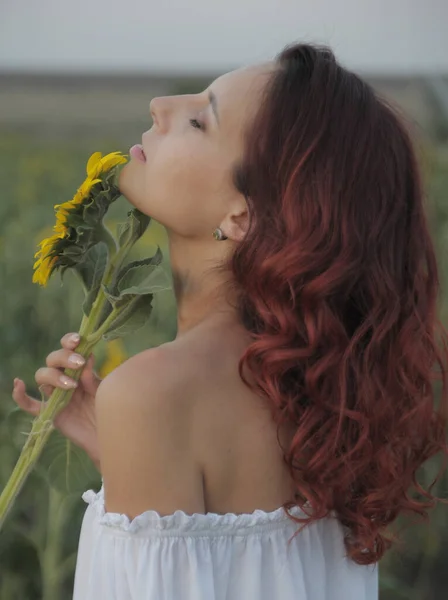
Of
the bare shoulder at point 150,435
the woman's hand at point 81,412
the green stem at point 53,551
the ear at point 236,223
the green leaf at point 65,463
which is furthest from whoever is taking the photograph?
the green stem at point 53,551

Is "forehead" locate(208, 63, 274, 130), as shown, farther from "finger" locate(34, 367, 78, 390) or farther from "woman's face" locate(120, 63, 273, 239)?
"finger" locate(34, 367, 78, 390)

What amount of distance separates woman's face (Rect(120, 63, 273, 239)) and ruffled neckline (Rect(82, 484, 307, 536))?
0.27m

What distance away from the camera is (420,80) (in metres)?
1.87

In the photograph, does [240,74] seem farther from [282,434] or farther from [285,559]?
[285,559]

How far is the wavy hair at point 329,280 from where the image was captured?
88 cm

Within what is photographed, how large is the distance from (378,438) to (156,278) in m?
0.27

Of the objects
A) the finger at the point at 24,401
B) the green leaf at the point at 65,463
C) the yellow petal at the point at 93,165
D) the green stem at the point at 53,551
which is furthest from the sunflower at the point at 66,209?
the green stem at the point at 53,551

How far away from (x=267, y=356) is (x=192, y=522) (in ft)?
0.53

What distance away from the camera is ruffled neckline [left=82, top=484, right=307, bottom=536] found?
820 millimetres

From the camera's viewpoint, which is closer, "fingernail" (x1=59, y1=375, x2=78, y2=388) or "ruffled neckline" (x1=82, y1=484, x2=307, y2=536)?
"ruffled neckline" (x1=82, y1=484, x2=307, y2=536)

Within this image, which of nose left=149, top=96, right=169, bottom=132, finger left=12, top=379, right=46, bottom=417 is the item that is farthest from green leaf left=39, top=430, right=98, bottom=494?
nose left=149, top=96, right=169, bottom=132

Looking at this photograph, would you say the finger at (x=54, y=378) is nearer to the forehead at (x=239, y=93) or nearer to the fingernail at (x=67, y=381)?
the fingernail at (x=67, y=381)

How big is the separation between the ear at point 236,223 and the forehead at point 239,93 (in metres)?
0.08

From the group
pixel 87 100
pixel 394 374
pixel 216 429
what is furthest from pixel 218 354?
pixel 87 100
